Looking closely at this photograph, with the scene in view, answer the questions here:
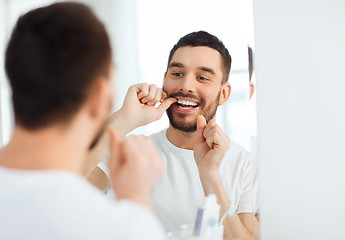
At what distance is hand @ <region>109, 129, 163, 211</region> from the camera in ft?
2.17

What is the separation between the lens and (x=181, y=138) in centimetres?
122

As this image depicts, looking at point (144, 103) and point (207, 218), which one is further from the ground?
point (144, 103)

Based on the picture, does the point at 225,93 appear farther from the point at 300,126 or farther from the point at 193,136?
the point at 300,126

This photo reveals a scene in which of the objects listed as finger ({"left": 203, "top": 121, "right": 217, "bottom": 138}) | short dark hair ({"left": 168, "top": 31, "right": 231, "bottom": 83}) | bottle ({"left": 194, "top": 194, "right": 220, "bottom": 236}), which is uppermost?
short dark hair ({"left": 168, "top": 31, "right": 231, "bottom": 83})

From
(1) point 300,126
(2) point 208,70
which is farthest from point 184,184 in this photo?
(1) point 300,126

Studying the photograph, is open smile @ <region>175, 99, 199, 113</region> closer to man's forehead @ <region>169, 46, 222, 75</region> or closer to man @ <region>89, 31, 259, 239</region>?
man @ <region>89, 31, 259, 239</region>

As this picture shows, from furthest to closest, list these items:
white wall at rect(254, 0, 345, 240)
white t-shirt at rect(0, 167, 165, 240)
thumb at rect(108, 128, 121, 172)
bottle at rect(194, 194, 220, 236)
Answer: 1. white wall at rect(254, 0, 345, 240)
2. bottle at rect(194, 194, 220, 236)
3. thumb at rect(108, 128, 121, 172)
4. white t-shirt at rect(0, 167, 165, 240)

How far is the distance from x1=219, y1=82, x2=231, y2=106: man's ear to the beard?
12mm

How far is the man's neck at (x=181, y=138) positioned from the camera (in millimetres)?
1217

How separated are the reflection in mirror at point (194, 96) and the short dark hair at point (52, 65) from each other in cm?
59

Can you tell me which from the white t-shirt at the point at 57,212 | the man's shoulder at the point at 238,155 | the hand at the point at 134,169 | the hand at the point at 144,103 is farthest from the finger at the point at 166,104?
the white t-shirt at the point at 57,212

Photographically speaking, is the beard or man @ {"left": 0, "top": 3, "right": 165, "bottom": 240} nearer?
man @ {"left": 0, "top": 3, "right": 165, "bottom": 240}

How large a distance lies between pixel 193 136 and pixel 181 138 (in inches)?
1.4

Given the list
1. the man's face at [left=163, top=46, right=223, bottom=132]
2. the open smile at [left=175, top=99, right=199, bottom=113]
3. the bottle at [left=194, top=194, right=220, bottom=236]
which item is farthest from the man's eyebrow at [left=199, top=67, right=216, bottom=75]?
the bottle at [left=194, top=194, right=220, bottom=236]
